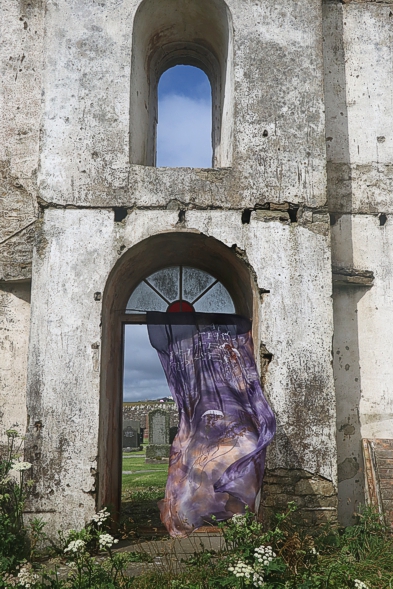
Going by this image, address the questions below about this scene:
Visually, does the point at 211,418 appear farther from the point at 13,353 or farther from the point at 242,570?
the point at 13,353

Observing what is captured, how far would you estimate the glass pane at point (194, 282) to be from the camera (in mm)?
7492

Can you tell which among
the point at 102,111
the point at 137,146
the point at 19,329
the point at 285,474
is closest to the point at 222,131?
the point at 137,146

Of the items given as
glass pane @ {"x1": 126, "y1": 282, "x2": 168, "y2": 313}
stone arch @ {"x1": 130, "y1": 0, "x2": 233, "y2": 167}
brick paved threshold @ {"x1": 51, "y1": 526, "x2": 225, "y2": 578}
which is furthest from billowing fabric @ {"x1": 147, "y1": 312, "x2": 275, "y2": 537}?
stone arch @ {"x1": 130, "y1": 0, "x2": 233, "y2": 167}

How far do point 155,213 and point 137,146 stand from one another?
3.58 ft

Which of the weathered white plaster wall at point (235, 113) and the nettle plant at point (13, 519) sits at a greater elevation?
the weathered white plaster wall at point (235, 113)

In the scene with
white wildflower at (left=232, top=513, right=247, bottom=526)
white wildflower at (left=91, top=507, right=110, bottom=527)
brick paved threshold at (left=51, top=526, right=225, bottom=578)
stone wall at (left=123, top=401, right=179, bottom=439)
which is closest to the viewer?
white wildflower at (left=91, top=507, right=110, bottom=527)

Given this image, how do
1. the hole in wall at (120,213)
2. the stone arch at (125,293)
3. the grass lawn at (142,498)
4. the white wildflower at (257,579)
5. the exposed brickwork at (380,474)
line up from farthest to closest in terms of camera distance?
the grass lawn at (142,498) < the hole in wall at (120,213) < the stone arch at (125,293) < the exposed brickwork at (380,474) < the white wildflower at (257,579)

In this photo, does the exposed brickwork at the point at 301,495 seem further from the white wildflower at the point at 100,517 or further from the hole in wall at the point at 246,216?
the hole in wall at the point at 246,216

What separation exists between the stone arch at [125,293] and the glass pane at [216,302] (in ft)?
0.43

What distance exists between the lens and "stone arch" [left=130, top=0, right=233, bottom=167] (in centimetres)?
693

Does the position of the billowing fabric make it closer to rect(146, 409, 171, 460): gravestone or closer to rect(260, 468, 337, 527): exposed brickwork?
rect(260, 468, 337, 527): exposed brickwork

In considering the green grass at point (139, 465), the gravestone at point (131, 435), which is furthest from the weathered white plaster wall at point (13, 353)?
the gravestone at point (131, 435)

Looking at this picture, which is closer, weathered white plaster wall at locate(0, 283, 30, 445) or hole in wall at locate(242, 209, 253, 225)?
hole in wall at locate(242, 209, 253, 225)

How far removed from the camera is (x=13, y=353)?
6.82 meters
